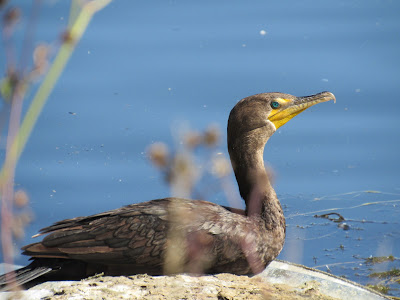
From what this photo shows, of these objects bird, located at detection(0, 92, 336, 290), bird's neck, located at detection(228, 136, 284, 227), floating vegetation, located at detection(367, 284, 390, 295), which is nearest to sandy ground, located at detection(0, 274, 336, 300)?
bird, located at detection(0, 92, 336, 290)

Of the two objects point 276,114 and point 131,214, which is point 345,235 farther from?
point 131,214

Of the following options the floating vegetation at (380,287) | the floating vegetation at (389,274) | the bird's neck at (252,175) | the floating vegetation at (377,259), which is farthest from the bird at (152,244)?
the floating vegetation at (377,259)

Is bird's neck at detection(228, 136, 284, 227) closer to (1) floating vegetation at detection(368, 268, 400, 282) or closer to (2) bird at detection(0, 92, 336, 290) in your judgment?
(2) bird at detection(0, 92, 336, 290)

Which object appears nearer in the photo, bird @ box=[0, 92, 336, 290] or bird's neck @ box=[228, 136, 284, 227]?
bird @ box=[0, 92, 336, 290]

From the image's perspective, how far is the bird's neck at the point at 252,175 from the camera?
15.0 feet

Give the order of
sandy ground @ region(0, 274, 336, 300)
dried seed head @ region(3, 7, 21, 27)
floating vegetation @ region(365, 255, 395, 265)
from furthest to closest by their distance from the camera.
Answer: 1. floating vegetation @ region(365, 255, 395, 265)
2. sandy ground @ region(0, 274, 336, 300)
3. dried seed head @ region(3, 7, 21, 27)

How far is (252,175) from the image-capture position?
4660 millimetres

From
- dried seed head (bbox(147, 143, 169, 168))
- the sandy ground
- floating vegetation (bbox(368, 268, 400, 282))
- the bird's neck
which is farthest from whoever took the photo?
floating vegetation (bbox(368, 268, 400, 282))

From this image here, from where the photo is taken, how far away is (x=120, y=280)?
11.5 feet

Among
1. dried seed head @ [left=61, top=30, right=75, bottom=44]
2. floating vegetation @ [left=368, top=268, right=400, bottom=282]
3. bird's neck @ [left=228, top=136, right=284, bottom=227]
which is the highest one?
dried seed head @ [left=61, top=30, right=75, bottom=44]

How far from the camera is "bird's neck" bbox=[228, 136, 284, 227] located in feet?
15.0

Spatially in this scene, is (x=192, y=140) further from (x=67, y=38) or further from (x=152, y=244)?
(x=152, y=244)

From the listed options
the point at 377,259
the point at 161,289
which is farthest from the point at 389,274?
the point at 161,289

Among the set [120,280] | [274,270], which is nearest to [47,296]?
[120,280]
